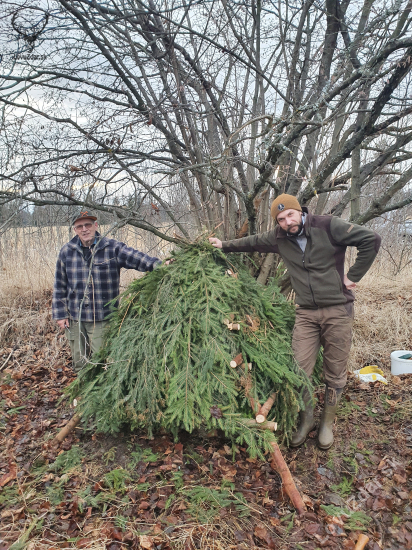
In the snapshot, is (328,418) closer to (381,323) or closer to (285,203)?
(285,203)

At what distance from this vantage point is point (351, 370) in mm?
4988

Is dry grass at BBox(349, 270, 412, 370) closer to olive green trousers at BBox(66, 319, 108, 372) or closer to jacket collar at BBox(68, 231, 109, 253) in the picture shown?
olive green trousers at BBox(66, 319, 108, 372)

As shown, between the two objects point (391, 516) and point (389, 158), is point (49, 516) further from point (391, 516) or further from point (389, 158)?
point (389, 158)

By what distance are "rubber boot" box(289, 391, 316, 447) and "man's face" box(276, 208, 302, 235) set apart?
155 centimetres

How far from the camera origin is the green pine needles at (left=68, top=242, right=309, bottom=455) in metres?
2.81

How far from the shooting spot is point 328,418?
3443 mm

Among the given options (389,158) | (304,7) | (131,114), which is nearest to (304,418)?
(389,158)

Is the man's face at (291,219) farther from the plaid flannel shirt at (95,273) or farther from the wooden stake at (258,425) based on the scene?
the wooden stake at (258,425)

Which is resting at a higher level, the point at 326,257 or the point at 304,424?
the point at 326,257

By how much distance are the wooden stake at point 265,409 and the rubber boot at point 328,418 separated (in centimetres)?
72

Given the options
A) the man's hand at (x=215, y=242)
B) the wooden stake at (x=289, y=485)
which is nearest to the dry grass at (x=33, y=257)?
the man's hand at (x=215, y=242)

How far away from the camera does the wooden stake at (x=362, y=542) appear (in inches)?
94.0

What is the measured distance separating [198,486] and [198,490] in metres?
0.05

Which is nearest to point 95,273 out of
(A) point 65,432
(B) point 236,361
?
(A) point 65,432
